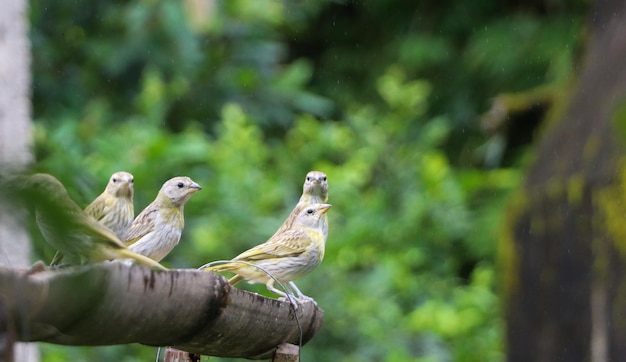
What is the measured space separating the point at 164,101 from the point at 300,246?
478cm

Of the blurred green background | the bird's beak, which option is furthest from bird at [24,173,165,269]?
the blurred green background

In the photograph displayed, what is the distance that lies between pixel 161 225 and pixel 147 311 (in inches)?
41.9

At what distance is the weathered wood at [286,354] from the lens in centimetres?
192

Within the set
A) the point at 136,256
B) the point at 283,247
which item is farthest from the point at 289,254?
the point at 136,256

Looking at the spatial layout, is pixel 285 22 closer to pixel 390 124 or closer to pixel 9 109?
pixel 390 124

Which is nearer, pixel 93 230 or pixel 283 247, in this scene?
pixel 93 230

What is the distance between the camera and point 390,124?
7.53m

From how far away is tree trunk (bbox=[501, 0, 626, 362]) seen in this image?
4289 mm

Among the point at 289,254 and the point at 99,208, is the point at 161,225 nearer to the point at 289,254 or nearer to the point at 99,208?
the point at 99,208

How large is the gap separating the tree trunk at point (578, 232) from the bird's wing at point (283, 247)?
175cm

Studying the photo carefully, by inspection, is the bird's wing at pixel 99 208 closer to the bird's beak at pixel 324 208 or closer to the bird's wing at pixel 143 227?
the bird's wing at pixel 143 227

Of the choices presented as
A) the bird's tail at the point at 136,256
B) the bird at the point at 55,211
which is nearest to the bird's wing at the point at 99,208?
the bird's tail at the point at 136,256

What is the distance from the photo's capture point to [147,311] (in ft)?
4.49

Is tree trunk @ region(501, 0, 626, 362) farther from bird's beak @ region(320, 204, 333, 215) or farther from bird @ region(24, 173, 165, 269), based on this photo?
bird @ region(24, 173, 165, 269)
